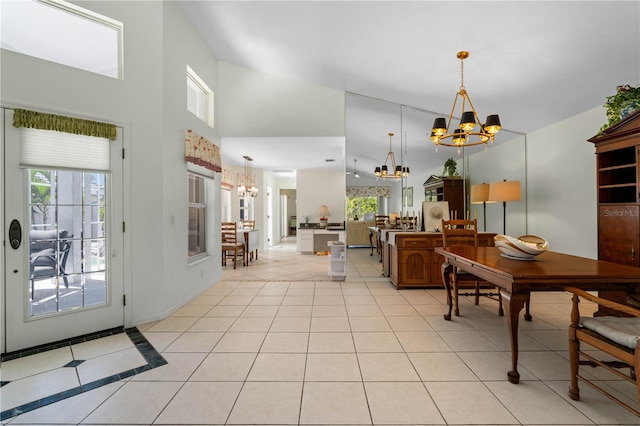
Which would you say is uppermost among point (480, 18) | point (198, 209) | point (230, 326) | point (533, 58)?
point (480, 18)

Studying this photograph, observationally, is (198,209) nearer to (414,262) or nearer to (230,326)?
(230,326)

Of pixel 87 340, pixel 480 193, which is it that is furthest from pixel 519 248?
pixel 87 340

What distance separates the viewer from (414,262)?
4.37 meters

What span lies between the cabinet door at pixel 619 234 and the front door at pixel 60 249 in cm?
506

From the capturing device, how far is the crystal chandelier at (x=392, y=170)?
4.78 m

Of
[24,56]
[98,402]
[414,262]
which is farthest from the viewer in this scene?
[414,262]

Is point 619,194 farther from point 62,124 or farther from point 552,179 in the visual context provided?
point 62,124

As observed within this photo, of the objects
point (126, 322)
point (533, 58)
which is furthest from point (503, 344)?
point (126, 322)

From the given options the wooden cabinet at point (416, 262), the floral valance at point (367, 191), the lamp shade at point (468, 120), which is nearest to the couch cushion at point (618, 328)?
the lamp shade at point (468, 120)

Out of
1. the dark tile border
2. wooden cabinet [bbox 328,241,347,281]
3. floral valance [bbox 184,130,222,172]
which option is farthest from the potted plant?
the dark tile border

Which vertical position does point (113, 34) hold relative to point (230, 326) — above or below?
above

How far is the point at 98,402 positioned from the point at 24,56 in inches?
111

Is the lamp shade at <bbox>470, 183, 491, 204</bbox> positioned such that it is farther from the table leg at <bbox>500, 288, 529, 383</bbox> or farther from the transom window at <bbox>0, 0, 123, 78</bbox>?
the transom window at <bbox>0, 0, 123, 78</bbox>

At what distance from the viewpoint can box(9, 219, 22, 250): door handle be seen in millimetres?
2429
